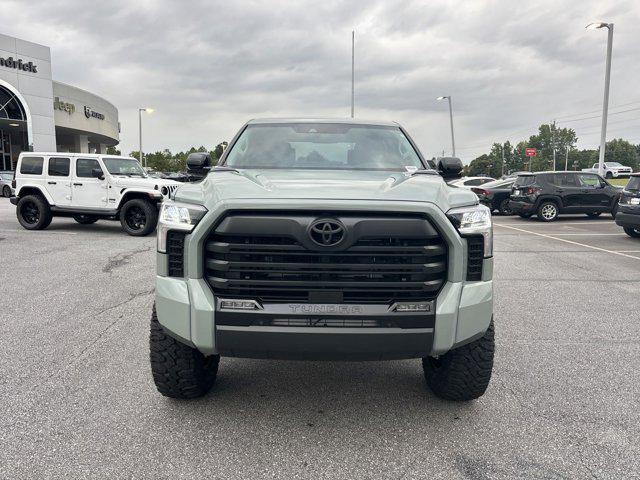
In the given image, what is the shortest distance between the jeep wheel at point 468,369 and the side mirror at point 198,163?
2.55 meters

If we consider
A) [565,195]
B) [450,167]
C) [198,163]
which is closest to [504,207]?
[565,195]

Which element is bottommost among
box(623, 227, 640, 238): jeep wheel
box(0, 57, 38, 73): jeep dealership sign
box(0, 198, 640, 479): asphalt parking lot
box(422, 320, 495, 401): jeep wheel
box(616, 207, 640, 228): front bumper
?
box(0, 198, 640, 479): asphalt parking lot

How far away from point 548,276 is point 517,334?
3358mm

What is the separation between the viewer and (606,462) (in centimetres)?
264

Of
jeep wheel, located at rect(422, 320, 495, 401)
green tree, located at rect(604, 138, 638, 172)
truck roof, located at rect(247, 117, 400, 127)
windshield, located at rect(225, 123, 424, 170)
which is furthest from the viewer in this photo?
green tree, located at rect(604, 138, 638, 172)

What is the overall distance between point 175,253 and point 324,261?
0.82 m

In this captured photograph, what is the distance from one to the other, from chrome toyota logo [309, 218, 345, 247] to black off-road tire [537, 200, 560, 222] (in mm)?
15786

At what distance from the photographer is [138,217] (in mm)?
12219

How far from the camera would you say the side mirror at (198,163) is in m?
4.39

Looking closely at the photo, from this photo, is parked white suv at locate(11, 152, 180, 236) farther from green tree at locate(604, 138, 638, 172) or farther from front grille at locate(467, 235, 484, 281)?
green tree at locate(604, 138, 638, 172)

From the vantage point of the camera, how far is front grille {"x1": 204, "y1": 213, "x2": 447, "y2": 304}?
2.65 m

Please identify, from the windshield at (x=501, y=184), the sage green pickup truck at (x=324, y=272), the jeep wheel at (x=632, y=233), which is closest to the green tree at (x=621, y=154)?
the windshield at (x=501, y=184)

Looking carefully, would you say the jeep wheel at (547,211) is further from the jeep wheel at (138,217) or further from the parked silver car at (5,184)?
the parked silver car at (5,184)

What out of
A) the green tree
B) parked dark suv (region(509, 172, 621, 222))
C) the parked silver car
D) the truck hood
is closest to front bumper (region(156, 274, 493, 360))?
the truck hood
